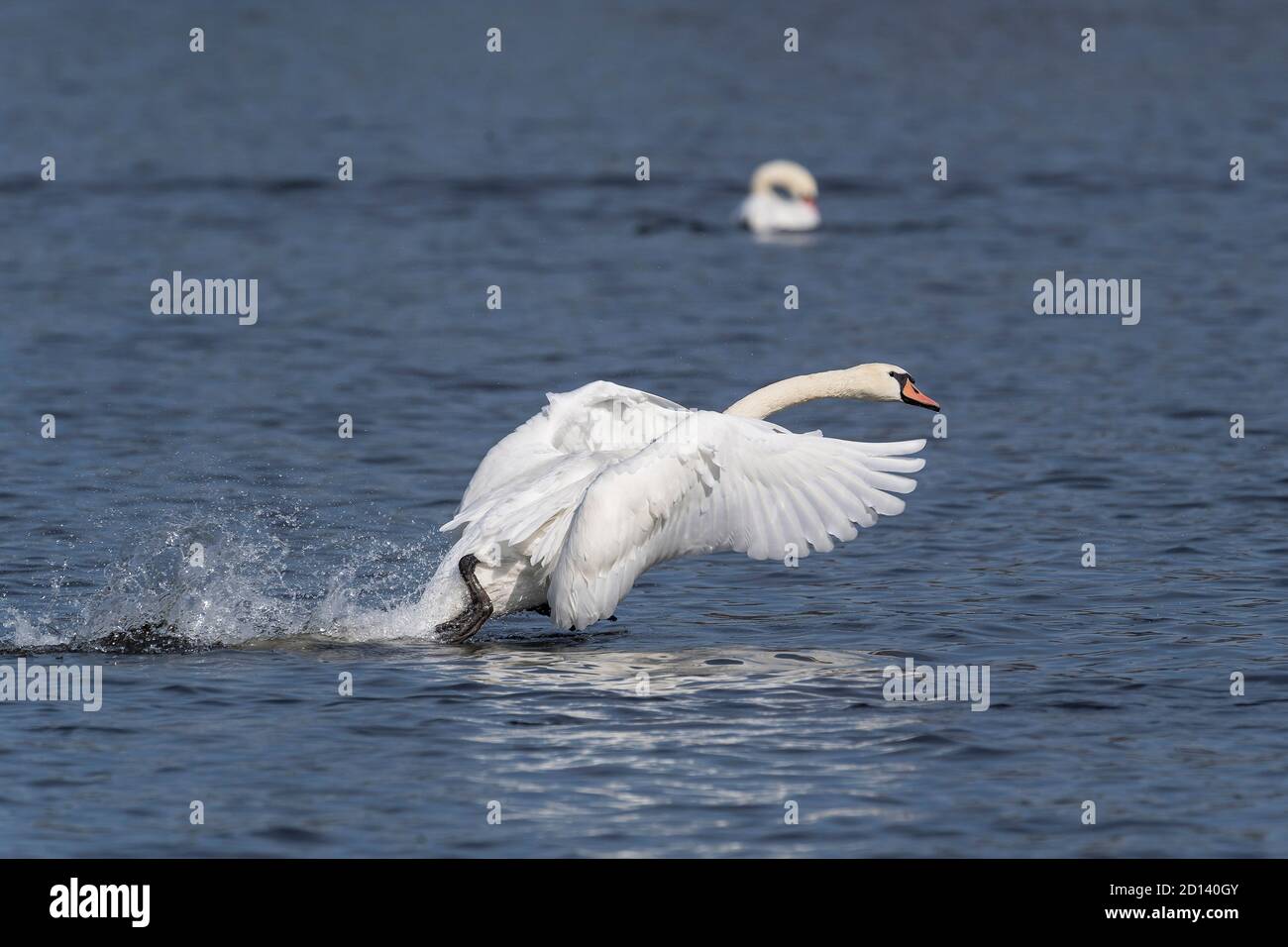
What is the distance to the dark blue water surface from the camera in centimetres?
905

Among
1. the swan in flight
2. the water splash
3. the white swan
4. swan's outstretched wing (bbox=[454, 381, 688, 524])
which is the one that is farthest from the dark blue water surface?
swan's outstretched wing (bbox=[454, 381, 688, 524])

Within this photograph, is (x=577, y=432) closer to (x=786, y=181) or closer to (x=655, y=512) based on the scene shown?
(x=655, y=512)

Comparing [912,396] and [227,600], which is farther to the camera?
[912,396]

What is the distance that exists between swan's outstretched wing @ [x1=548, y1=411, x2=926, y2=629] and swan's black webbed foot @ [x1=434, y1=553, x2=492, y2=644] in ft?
1.99

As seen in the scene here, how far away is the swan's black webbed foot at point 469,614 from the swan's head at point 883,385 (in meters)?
2.63

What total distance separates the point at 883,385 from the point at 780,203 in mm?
14713

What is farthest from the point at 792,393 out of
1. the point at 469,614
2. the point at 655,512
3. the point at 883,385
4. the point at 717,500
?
the point at 469,614

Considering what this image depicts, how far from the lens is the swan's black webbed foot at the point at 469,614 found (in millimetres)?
11242

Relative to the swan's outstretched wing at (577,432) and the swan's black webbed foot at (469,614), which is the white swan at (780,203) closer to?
the swan's outstretched wing at (577,432)

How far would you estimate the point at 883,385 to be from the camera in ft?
41.0

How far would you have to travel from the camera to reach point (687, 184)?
3023 cm

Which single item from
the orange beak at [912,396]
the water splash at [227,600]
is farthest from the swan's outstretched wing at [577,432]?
the orange beak at [912,396]

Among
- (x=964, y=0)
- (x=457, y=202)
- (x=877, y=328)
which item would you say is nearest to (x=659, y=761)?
(x=877, y=328)

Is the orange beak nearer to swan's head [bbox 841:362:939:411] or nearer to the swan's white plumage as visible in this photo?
swan's head [bbox 841:362:939:411]
